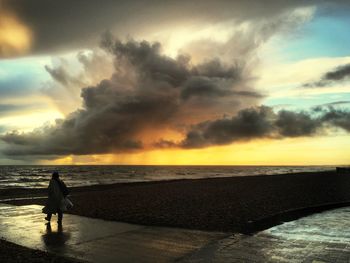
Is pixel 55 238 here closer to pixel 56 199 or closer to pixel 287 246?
pixel 56 199

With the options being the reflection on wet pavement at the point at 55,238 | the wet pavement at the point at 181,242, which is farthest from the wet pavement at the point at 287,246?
the reflection on wet pavement at the point at 55,238

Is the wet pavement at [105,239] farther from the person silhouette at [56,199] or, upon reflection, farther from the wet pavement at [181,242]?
the person silhouette at [56,199]

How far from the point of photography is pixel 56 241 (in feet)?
29.7

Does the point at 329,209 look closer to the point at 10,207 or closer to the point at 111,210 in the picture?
the point at 111,210

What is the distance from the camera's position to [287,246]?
324 inches

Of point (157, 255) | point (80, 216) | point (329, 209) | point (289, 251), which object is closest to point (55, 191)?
point (80, 216)

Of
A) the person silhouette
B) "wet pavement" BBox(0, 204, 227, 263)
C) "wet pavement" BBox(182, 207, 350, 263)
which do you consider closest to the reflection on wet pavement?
"wet pavement" BBox(0, 204, 227, 263)

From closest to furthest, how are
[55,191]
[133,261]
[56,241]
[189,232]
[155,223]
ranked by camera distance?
[133,261] → [56,241] → [189,232] → [155,223] → [55,191]

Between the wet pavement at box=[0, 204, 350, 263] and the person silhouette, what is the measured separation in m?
0.38

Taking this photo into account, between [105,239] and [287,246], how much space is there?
14.0ft

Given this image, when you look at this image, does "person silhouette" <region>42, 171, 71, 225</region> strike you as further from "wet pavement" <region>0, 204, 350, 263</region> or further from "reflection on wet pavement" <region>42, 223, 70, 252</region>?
"reflection on wet pavement" <region>42, 223, 70, 252</region>

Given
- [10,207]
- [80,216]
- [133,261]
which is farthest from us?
[10,207]

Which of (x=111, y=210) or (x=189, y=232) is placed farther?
(x=111, y=210)

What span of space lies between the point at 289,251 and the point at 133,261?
10.4 feet
